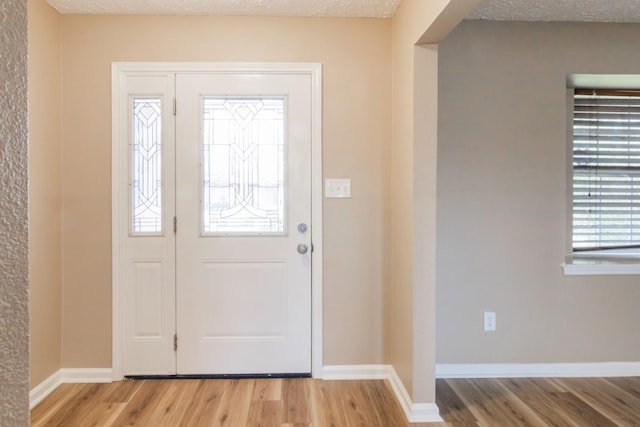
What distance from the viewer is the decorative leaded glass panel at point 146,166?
2.51 m

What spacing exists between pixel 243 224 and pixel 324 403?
118 cm

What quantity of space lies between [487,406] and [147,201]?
2399 mm

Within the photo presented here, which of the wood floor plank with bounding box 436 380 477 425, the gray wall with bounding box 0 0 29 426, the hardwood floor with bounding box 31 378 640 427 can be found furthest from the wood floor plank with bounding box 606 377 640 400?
the gray wall with bounding box 0 0 29 426

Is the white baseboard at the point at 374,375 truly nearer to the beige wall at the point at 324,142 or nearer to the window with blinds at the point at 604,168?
the beige wall at the point at 324,142

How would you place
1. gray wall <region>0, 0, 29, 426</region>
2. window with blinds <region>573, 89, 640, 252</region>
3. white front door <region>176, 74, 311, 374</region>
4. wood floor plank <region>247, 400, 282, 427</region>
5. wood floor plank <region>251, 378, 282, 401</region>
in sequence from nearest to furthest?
1. gray wall <region>0, 0, 29, 426</region>
2. wood floor plank <region>247, 400, 282, 427</region>
3. wood floor plank <region>251, 378, 282, 401</region>
4. white front door <region>176, 74, 311, 374</region>
5. window with blinds <region>573, 89, 640, 252</region>

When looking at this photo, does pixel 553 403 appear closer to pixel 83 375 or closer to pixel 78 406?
pixel 78 406

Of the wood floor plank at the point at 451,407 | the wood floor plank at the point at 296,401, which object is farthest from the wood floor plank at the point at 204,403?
the wood floor plank at the point at 451,407

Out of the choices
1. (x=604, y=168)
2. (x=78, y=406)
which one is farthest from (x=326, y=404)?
(x=604, y=168)

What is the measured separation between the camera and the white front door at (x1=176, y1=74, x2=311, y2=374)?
99.0 inches

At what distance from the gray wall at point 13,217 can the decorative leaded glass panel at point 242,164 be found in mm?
1906

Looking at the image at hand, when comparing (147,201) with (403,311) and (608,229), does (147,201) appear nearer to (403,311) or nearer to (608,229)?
(403,311)

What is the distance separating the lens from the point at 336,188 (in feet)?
8.36

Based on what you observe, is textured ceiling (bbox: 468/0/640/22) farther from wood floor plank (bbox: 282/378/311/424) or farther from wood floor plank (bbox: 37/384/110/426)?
wood floor plank (bbox: 37/384/110/426)

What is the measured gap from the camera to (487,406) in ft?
7.35
